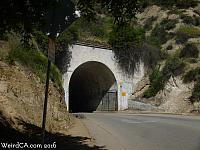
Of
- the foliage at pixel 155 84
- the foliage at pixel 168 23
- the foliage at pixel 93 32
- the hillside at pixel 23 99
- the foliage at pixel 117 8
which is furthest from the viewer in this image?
the foliage at pixel 168 23

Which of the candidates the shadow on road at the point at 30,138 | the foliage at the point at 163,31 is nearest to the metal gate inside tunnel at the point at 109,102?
the foliage at the point at 163,31

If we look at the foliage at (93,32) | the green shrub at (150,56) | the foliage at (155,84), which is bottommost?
the foliage at (155,84)

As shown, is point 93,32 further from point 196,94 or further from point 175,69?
point 196,94

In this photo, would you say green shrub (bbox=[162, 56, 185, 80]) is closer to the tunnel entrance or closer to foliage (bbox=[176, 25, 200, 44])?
the tunnel entrance

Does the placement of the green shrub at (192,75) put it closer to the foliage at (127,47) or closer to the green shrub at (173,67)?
the green shrub at (173,67)

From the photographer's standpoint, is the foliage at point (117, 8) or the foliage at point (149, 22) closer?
the foliage at point (117, 8)

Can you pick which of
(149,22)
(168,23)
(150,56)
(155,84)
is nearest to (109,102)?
(155,84)

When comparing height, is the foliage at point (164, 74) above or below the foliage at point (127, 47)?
below

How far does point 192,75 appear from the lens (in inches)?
1340

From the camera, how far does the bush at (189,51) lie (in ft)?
127

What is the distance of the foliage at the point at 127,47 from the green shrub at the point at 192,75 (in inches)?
239

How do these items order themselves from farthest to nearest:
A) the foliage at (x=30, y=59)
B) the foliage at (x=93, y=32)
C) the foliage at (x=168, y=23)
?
the foliage at (x=168, y=23) → the foliage at (x=93, y=32) → the foliage at (x=30, y=59)

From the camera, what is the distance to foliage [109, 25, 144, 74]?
3741 cm

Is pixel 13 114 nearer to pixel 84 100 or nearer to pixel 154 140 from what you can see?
pixel 154 140
